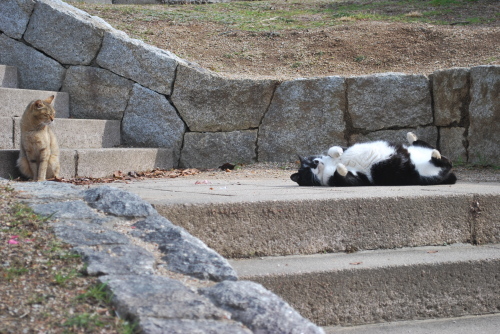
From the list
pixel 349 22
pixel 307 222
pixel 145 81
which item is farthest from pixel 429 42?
pixel 307 222

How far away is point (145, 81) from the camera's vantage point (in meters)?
6.41

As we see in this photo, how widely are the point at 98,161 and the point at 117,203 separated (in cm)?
283

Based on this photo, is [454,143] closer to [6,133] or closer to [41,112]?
[41,112]

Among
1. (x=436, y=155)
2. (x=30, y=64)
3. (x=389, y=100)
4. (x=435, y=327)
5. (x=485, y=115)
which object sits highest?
(x=30, y=64)

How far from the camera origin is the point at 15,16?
6.50m

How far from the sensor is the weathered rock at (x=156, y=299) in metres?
1.79

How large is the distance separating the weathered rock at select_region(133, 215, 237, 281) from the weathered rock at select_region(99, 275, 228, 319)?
201 mm

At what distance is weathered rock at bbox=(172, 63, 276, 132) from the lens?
626 centimetres

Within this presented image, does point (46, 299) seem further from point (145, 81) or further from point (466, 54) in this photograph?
point (466, 54)

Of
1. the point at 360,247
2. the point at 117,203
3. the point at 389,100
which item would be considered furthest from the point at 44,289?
the point at 389,100

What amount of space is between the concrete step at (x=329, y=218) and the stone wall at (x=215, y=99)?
102 inches

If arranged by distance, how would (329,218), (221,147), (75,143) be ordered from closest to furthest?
1. (329,218)
2. (75,143)
3. (221,147)

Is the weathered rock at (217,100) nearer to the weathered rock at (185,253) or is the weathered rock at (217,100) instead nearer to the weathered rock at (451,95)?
the weathered rock at (451,95)

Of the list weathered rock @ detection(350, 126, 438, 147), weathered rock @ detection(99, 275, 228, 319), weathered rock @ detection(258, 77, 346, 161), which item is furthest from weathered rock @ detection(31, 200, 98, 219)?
weathered rock @ detection(350, 126, 438, 147)
